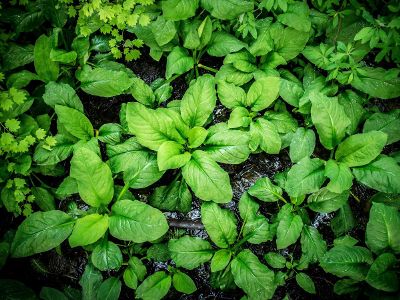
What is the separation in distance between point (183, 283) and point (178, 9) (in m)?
2.29

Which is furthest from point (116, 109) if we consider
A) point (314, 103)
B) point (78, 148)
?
point (314, 103)

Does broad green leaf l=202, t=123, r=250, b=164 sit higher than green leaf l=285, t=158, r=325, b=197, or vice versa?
broad green leaf l=202, t=123, r=250, b=164

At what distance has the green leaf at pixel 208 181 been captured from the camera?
2.24 m

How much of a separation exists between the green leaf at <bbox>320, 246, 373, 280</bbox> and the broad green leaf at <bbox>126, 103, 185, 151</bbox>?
1.49 meters

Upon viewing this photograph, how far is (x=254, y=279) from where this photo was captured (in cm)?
221

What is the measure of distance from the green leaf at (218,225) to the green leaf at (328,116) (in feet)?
3.54

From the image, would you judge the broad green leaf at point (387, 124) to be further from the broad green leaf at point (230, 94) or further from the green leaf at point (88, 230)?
the green leaf at point (88, 230)

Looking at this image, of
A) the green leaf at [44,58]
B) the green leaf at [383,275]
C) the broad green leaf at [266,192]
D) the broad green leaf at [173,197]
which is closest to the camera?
the green leaf at [383,275]

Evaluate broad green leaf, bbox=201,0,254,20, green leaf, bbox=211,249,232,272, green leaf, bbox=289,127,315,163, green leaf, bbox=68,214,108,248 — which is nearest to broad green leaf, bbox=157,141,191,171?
green leaf, bbox=68,214,108,248

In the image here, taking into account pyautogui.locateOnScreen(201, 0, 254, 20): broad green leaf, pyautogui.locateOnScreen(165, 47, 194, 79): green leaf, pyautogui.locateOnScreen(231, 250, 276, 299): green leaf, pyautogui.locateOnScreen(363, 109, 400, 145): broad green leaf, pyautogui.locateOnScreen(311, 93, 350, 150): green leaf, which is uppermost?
pyautogui.locateOnScreen(201, 0, 254, 20): broad green leaf

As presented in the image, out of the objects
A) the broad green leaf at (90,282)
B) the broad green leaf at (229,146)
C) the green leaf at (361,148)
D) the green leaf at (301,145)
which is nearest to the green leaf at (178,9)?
the broad green leaf at (229,146)

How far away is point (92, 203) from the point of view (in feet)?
7.80

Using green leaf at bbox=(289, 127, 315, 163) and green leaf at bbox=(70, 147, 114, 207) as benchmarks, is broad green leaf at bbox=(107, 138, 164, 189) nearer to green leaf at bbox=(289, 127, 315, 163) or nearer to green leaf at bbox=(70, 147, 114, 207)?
green leaf at bbox=(70, 147, 114, 207)

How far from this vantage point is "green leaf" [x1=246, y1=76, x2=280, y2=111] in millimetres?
2439
